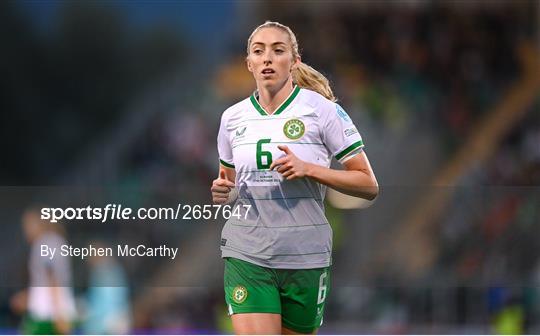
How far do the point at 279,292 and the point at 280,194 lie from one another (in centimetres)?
38

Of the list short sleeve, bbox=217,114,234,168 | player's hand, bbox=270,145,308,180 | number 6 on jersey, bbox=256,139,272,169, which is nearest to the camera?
player's hand, bbox=270,145,308,180

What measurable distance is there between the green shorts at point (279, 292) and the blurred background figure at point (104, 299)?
574 cm

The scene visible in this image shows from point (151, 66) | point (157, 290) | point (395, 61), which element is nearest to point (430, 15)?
point (395, 61)

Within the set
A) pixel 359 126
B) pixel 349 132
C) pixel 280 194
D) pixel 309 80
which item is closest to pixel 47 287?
pixel 309 80

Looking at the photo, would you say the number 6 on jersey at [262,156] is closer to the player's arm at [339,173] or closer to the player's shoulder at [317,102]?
the player's arm at [339,173]

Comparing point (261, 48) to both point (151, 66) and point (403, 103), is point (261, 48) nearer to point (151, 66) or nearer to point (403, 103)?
point (403, 103)

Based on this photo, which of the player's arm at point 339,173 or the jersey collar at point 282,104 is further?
the jersey collar at point 282,104

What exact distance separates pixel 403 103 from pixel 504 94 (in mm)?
1435

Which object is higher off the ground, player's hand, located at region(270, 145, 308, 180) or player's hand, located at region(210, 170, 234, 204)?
player's hand, located at region(270, 145, 308, 180)

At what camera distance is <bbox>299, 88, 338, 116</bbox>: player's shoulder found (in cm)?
396

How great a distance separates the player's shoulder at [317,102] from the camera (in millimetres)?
3955

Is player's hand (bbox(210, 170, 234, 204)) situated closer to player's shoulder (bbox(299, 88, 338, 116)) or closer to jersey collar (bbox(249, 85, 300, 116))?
jersey collar (bbox(249, 85, 300, 116))

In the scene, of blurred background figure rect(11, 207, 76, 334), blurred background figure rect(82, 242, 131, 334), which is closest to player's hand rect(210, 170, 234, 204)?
blurred background figure rect(11, 207, 76, 334)

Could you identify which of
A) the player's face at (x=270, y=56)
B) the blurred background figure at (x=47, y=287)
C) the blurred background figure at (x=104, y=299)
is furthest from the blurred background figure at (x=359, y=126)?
the player's face at (x=270, y=56)
